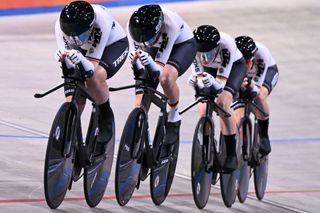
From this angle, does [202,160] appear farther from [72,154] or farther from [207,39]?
[72,154]

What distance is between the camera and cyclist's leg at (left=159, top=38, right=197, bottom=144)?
6.52m

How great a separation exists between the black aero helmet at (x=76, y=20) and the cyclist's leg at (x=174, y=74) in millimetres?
843

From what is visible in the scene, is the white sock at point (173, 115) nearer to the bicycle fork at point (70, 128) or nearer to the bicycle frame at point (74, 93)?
the bicycle frame at point (74, 93)

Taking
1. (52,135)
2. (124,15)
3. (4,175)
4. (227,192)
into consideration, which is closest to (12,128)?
(4,175)

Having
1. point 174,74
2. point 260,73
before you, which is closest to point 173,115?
point 174,74

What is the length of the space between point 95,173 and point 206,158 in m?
1.03

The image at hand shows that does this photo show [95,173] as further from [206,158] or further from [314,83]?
[314,83]

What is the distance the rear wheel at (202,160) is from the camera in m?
6.70

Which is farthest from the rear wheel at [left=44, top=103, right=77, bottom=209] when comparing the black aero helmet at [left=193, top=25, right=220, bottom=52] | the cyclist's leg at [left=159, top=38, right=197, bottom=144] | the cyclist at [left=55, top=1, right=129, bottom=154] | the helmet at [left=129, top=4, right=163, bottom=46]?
the black aero helmet at [left=193, top=25, right=220, bottom=52]

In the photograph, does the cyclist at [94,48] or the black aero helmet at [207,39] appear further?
the black aero helmet at [207,39]

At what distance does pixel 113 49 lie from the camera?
6270 millimetres

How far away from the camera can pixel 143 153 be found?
251 inches

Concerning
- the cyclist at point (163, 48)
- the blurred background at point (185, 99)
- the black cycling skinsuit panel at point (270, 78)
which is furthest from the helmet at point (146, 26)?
the black cycling skinsuit panel at point (270, 78)

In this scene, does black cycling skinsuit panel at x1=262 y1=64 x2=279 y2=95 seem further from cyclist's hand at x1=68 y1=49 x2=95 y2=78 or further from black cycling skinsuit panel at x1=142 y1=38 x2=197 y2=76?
cyclist's hand at x1=68 y1=49 x2=95 y2=78
